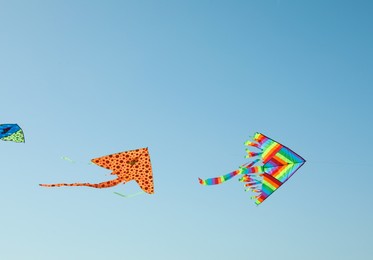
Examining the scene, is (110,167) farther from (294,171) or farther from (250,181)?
(294,171)

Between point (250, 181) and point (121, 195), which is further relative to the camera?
point (250, 181)

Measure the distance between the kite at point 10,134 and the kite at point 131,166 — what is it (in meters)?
4.47

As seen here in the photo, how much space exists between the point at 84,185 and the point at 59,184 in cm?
92

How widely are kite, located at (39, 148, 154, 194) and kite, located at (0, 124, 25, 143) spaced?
4.47 meters

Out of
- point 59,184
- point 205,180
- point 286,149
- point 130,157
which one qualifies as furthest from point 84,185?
point 286,149

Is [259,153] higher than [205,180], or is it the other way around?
[259,153]

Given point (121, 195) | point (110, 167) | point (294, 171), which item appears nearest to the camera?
point (121, 195)

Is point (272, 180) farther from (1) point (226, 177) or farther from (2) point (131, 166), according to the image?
(2) point (131, 166)

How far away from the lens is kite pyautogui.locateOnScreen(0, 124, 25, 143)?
18312mm

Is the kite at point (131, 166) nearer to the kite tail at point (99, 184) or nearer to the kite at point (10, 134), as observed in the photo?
the kite tail at point (99, 184)

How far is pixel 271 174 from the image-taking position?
17.6 m

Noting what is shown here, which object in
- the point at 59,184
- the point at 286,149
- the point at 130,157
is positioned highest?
the point at 286,149

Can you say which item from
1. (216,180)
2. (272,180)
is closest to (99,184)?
(216,180)

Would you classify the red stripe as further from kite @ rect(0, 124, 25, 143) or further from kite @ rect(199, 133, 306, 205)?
kite @ rect(0, 124, 25, 143)
